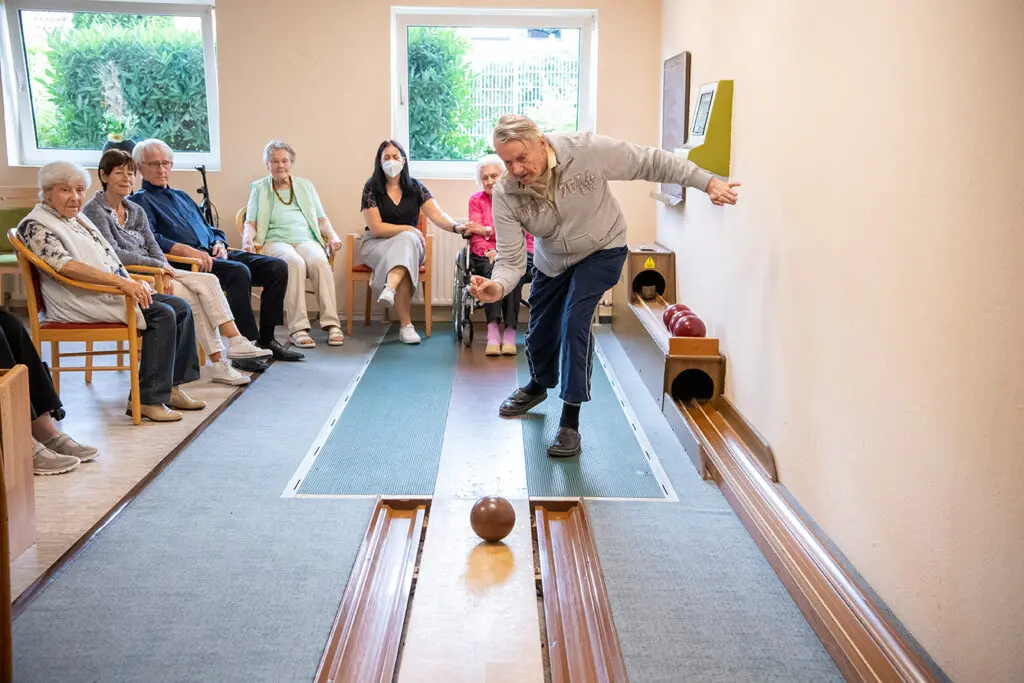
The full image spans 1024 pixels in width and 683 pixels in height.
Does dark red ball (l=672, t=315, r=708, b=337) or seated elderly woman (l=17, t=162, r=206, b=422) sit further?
dark red ball (l=672, t=315, r=708, b=337)

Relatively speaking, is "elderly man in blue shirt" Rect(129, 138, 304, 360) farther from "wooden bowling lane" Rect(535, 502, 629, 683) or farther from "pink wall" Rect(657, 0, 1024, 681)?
"pink wall" Rect(657, 0, 1024, 681)

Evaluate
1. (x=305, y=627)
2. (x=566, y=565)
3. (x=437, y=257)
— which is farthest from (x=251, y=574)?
(x=437, y=257)

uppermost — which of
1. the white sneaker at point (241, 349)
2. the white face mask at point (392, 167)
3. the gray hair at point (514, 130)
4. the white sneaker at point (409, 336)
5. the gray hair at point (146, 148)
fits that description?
the gray hair at point (514, 130)

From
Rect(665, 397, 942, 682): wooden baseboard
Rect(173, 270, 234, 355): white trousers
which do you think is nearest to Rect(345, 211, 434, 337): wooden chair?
Rect(173, 270, 234, 355): white trousers

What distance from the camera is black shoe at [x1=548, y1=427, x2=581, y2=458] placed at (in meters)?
3.80

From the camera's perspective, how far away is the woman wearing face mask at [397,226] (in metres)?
5.95

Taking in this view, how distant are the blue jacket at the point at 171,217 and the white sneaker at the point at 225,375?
0.66 m

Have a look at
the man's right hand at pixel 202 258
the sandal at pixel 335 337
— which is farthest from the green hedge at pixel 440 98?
the man's right hand at pixel 202 258

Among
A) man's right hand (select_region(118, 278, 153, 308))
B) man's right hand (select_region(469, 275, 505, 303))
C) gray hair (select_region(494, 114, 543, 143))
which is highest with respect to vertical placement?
gray hair (select_region(494, 114, 543, 143))

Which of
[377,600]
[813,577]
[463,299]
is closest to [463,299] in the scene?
[463,299]

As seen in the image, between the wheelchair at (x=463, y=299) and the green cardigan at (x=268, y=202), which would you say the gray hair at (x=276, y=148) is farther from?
the wheelchair at (x=463, y=299)

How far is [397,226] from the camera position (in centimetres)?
603

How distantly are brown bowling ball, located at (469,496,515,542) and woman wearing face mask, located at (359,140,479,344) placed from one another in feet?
9.89

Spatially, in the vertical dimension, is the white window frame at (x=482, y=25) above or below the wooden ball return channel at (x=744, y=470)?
above
